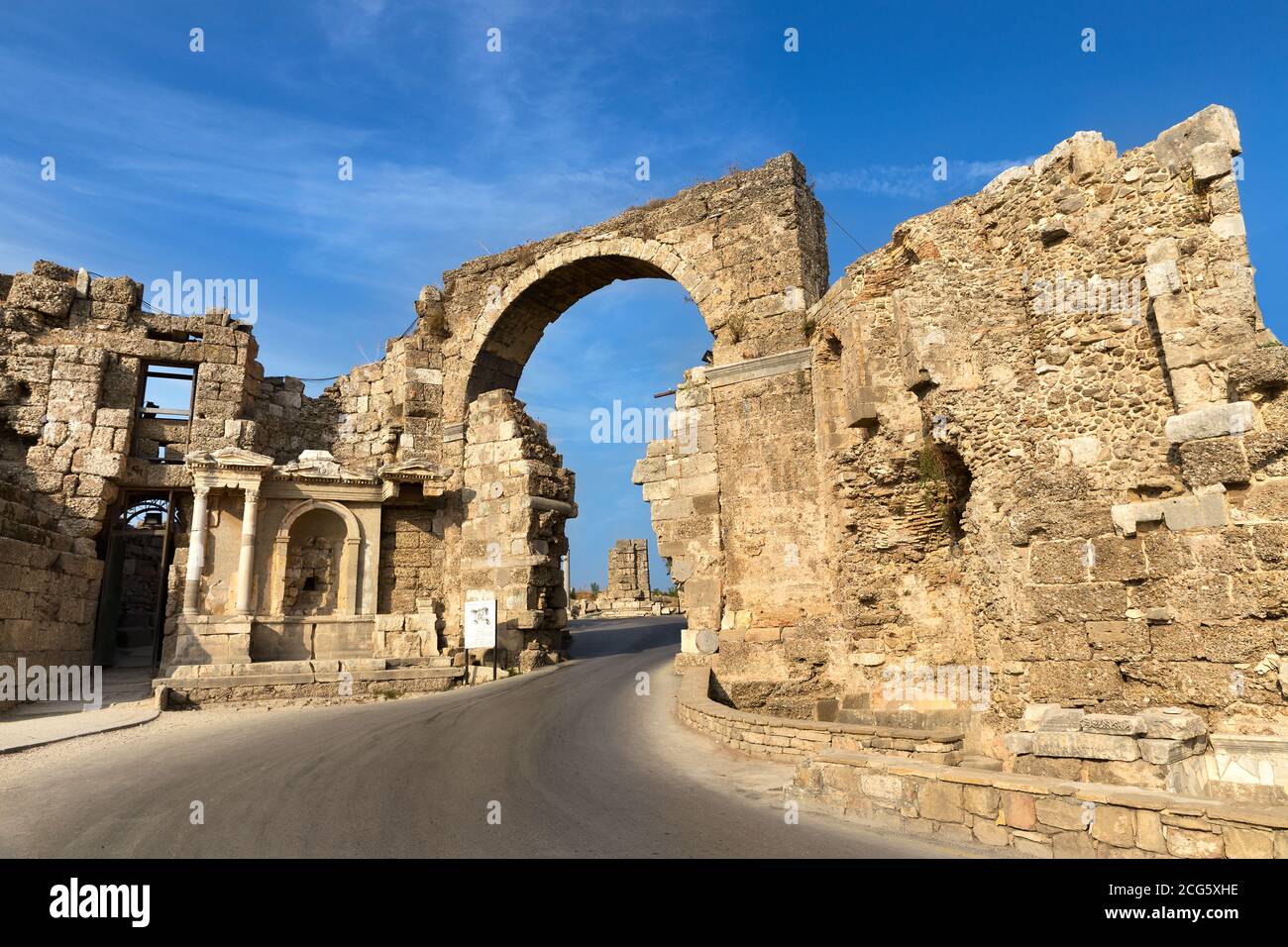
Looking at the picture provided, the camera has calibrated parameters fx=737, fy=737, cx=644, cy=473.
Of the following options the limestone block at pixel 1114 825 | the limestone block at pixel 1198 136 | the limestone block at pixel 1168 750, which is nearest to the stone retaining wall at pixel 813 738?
the limestone block at pixel 1168 750

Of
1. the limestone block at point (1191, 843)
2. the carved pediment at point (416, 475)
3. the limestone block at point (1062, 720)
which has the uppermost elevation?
the carved pediment at point (416, 475)

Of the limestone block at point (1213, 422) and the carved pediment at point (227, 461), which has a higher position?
the carved pediment at point (227, 461)

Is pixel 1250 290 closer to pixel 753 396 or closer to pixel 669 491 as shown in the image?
pixel 753 396

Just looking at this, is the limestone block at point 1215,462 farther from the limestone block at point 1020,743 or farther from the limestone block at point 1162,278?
the limestone block at point 1020,743

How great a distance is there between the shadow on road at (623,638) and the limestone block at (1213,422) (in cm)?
1080

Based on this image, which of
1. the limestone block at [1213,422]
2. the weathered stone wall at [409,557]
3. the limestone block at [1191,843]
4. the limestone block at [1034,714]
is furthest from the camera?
the weathered stone wall at [409,557]

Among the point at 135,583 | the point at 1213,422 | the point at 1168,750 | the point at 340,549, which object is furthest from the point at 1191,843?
the point at 135,583

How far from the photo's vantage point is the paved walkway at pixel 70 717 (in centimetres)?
794

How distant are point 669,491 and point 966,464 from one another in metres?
5.32

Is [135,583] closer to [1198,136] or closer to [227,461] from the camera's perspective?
[227,461]

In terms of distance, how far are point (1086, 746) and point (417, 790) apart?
4853mm

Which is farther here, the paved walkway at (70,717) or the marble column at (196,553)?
the marble column at (196,553)

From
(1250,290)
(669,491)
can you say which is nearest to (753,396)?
(669,491)

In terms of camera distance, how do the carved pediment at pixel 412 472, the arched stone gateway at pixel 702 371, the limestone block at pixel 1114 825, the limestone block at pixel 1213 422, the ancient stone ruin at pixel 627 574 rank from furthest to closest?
the ancient stone ruin at pixel 627 574 → the carved pediment at pixel 412 472 → the arched stone gateway at pixel 702 371 → the limestone block at pixel 1213 422 → the limestone block at pixel 1114 825
